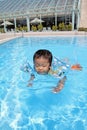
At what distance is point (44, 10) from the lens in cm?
3089

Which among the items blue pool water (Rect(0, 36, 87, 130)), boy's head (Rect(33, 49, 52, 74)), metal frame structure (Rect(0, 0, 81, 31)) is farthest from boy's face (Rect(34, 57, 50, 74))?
metal frame structure (Rect(0, 0, 81, 31))

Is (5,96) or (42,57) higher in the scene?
(42,57)

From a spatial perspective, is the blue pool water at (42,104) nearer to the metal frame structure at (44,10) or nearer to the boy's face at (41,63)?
the boy's face at (41,63)

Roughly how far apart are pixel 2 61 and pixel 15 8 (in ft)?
89.4

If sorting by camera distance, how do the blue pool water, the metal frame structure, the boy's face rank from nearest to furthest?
the boy's face → the blue pool water → the metal frame structure

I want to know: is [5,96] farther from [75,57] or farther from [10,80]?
[75,57]

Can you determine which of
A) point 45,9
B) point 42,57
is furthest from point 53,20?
point 42,57

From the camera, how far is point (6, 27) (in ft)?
114

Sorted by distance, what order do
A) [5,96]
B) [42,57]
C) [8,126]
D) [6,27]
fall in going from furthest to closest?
[6,27], [5,96], [8,126], [42,57]

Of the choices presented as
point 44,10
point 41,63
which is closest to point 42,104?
point 41,63

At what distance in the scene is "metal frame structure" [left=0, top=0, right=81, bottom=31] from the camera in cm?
2919

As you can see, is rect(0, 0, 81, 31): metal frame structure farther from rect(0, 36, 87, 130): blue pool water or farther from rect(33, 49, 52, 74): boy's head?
rect(33, 49, 52, 74): boy's head

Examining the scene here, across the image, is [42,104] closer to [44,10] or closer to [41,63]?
[41,63]

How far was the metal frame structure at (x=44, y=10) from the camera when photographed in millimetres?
29186
